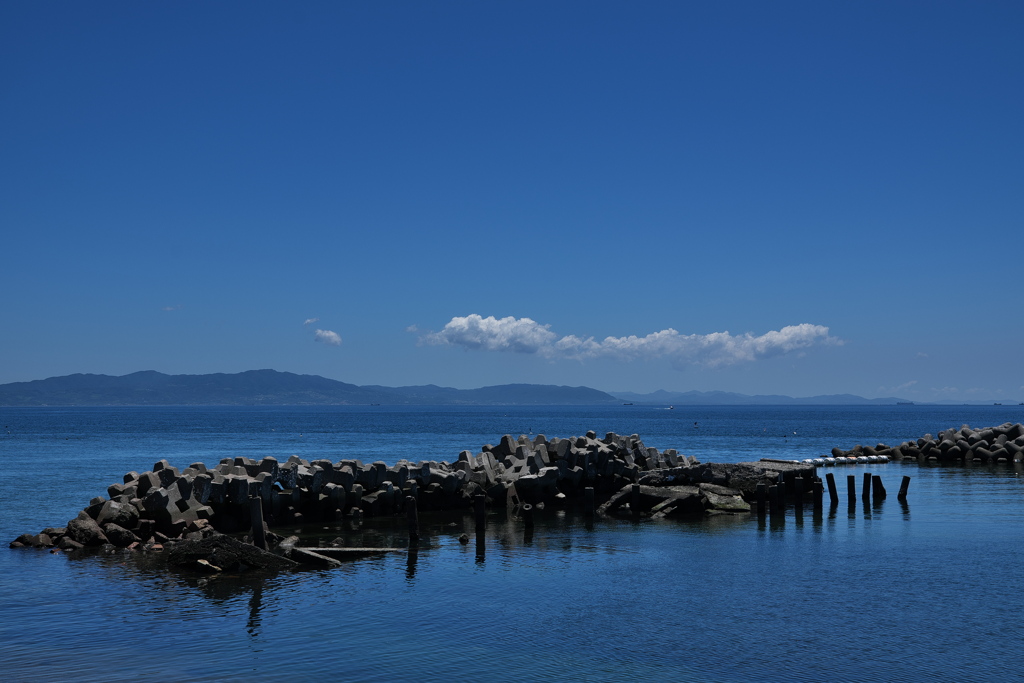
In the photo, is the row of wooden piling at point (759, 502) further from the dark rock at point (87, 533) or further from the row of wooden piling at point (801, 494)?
the dark rock at point (87, 533)

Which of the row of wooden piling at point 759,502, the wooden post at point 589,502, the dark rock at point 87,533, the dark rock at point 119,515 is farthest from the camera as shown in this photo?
the wooden post at point 589,502

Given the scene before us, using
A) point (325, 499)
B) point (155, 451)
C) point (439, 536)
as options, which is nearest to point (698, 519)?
point (439, 536)

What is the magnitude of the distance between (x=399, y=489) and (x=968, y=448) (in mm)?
50859

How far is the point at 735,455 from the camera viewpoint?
252 feet

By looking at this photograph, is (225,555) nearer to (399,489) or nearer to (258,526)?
(258,526)

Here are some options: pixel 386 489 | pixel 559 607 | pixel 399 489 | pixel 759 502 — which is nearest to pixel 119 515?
pixel 386 489

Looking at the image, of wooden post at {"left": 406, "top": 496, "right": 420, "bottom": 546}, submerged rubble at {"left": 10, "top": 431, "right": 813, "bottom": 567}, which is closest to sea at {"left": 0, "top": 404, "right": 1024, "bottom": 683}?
wooden post at {"left": 406, "top": 496, "right": 420, "bottom": 546}

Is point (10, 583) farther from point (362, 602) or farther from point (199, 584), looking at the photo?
point (362, 602)

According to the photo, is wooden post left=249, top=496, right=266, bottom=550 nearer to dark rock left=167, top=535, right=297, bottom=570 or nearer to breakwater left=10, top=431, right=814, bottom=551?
breakwater left=10, top=431, right=814, bottom=551

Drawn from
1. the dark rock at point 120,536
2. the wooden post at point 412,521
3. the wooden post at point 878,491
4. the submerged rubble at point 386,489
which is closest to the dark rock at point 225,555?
the submerged rubble at point 386,489

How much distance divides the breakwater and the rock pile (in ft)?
102

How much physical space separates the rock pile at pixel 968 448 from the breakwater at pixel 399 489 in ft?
102

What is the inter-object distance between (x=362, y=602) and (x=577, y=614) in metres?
5.09

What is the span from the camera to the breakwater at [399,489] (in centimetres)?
2747
